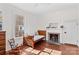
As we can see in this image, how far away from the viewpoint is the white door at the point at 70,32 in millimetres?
2057

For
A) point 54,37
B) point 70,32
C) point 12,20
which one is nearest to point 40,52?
point 54,37

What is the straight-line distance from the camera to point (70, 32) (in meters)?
2.07

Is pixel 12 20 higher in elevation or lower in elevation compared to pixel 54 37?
higher

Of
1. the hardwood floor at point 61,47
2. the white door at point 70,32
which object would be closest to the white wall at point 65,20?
the white door at point 70,32

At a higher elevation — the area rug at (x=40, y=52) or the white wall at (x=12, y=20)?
the white wall at (x=12, y=20)

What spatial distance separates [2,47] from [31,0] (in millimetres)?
1076

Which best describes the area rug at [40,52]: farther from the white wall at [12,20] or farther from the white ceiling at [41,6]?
the white ceiling at [41,6]

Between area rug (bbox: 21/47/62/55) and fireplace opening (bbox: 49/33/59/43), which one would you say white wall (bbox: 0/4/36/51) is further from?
fireplace opening (bbox: 49/33/59/43)

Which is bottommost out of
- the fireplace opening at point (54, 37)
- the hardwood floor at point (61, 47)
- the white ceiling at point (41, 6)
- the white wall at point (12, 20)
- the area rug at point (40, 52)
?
the area rug at point (40, 52)

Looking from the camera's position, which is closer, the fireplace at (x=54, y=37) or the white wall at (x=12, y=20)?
the white wall at (x=12, y=20)

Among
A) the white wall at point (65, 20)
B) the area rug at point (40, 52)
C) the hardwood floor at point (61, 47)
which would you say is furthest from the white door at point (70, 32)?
the area rug at point (40, 52)

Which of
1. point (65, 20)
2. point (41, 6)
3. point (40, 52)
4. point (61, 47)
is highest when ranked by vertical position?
point (41, 6)

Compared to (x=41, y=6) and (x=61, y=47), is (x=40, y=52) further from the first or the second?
(x=41, y=6)
